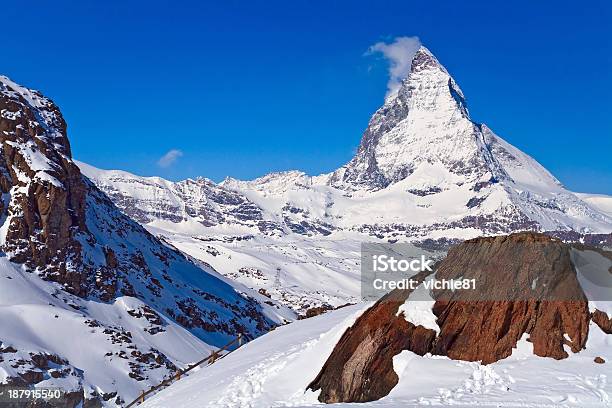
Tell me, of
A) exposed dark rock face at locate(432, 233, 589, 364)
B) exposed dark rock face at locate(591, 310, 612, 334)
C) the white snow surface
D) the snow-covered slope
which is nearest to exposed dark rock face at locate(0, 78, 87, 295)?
the white snow surface

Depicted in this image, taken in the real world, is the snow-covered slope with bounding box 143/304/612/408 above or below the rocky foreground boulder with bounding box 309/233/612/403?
below

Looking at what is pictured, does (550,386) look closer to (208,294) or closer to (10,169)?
(10,169)

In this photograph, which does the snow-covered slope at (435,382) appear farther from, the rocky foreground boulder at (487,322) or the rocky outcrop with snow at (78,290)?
the rocky outcrop with snow at (78,290)

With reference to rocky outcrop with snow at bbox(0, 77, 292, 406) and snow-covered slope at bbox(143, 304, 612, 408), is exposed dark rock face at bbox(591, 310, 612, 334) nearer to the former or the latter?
snow-covered slope at bbox(143, 304, 612, 408)

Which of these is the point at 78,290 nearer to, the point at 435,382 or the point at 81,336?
the point at 81,336

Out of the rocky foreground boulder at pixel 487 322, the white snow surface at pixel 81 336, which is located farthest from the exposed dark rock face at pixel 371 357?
the white snow surface at pixel 81 336

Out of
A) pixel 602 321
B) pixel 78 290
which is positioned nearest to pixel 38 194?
pixel 78 290

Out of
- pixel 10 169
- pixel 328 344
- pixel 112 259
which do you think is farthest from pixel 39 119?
pixel 328 344
